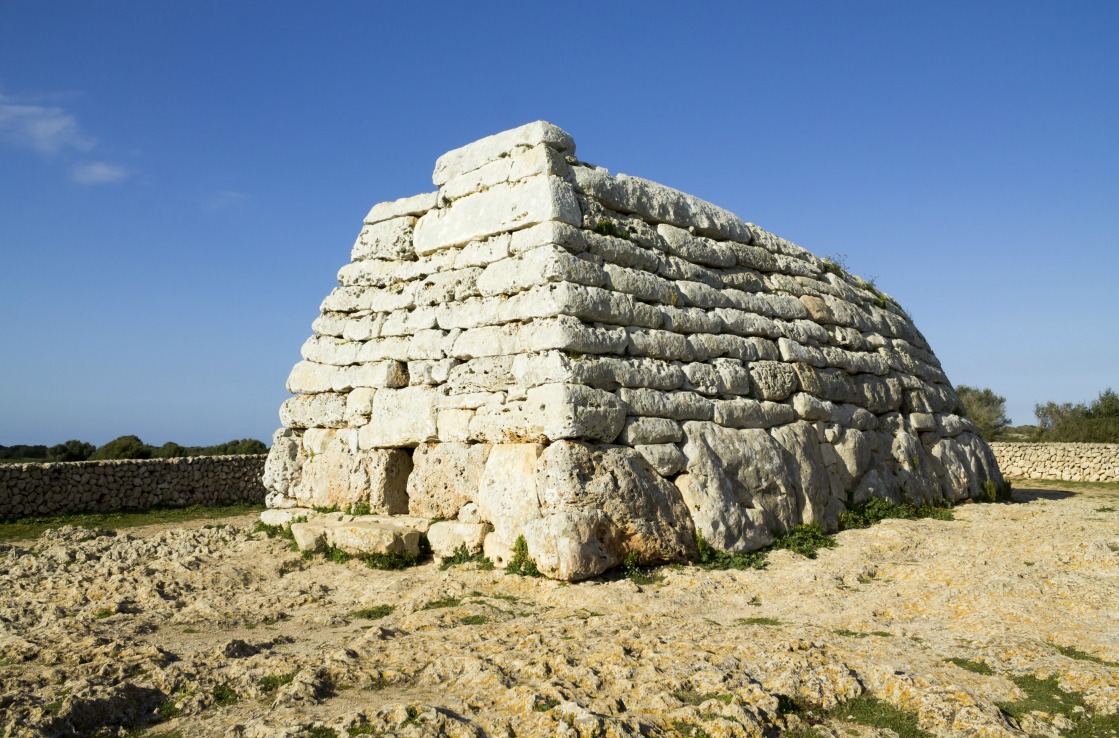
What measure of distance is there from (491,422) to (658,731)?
4.29 meters

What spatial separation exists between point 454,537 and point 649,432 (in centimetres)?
206

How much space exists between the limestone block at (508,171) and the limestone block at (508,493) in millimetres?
2834

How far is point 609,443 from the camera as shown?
7.42m

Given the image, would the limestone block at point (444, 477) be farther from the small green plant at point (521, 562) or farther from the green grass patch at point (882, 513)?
the green grass patch at point (882, 513)

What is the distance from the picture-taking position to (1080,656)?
4879 mm

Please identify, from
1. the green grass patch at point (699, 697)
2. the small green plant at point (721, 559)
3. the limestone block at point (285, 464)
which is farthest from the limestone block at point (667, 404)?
the limestone block at point (285, 464)

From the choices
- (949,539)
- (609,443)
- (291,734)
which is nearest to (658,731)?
(291,734)

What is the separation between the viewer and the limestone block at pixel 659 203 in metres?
8.70

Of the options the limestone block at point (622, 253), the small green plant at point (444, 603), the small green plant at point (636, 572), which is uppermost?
the limestone block at point (622, 253)

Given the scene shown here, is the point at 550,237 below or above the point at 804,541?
above

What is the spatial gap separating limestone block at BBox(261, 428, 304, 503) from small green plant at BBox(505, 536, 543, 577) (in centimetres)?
376

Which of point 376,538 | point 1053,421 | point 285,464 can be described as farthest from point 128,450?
point 1053,421

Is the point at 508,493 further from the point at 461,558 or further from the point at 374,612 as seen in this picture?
the point at 374,612

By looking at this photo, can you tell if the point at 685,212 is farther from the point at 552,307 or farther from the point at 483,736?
the point at 483,736
